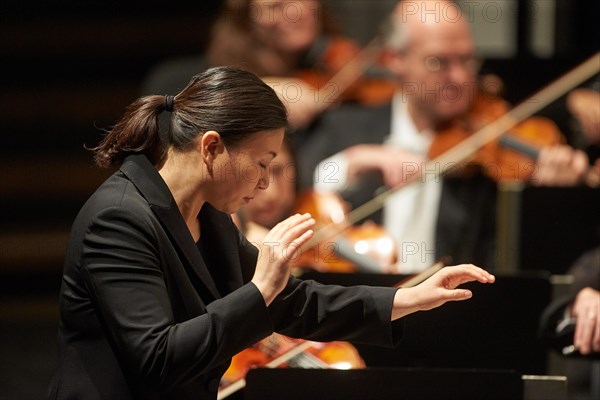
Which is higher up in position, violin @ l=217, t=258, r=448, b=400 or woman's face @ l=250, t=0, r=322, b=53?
woman's face @ l=250, t=0, r=322, b=53

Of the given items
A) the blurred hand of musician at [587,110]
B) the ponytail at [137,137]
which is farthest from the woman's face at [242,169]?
the blurred hand of musician at [587,110]

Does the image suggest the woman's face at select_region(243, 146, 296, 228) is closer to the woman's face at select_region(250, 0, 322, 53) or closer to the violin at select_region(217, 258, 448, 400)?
the violin at select_region(217, 258, 448, 400)

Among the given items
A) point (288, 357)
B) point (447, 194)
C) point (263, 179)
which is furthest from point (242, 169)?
point (447, 194)

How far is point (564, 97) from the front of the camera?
3973 millimetres

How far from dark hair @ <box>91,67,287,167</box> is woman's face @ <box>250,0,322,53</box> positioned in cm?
210

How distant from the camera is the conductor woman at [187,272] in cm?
175

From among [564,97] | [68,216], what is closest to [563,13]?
[564,97]

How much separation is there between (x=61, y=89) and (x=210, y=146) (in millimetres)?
3037

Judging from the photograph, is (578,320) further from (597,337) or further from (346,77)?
(346,77)

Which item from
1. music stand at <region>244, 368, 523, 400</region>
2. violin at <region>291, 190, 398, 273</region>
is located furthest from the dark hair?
violin at <region>291, 190, 398, 273</region>

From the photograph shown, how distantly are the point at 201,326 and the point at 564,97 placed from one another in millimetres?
2538

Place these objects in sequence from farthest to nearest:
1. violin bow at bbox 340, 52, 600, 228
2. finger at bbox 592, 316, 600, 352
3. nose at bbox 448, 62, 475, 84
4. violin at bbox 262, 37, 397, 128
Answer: violin at bbox 262, 37, 397, 128
nose at bbox 448, 62, 475, 84
violin bow at bbox 340, 52, 600, 228
finger at bbox 592, 316, 600, 352

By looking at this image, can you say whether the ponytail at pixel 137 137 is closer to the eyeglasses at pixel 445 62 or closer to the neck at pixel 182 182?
the neck at pixel 182 182

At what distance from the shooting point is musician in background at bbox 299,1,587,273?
3471 mm
